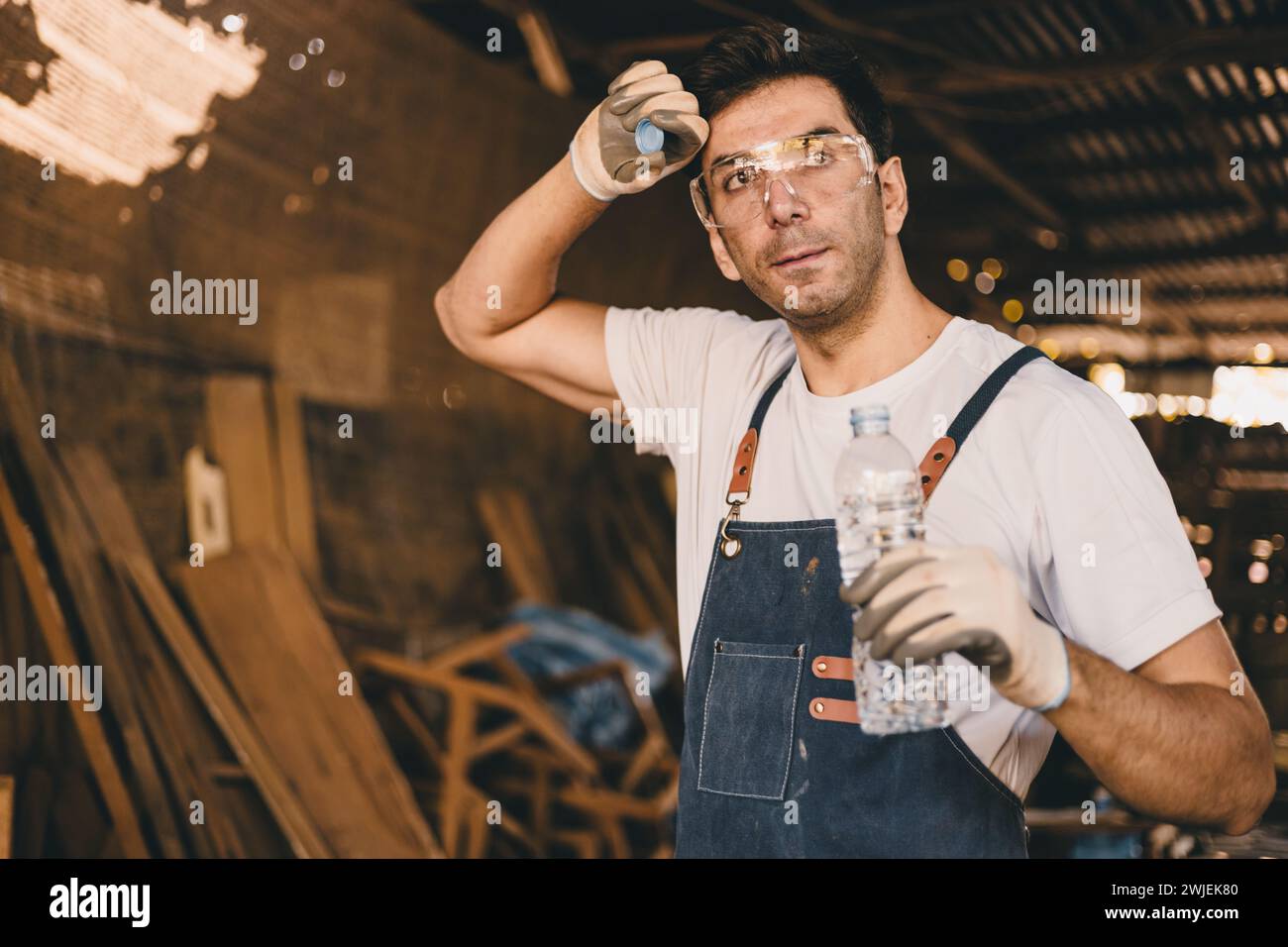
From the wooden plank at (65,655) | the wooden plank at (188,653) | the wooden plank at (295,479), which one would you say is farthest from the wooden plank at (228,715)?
the wooden plank at (295,479)

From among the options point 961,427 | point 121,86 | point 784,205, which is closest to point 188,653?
point 121,86

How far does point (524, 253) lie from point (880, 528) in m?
1.00

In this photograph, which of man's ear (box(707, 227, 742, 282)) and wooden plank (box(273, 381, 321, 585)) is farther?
wooden plank (box(273, 381, 321, 585))

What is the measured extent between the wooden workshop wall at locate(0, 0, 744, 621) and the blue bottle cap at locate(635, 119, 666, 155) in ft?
6.79

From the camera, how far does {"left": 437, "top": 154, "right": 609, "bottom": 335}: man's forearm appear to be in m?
2.36

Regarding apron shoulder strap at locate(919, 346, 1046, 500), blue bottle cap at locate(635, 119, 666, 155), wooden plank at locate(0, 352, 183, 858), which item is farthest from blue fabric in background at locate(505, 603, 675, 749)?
apron shoulder strap at locate(919, 346, 1046, 500)

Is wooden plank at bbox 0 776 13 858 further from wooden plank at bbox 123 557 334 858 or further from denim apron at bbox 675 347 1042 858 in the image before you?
denim apron at bbox 675 347 1042 858

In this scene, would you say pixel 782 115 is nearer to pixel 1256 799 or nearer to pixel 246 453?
pixel 1256 799

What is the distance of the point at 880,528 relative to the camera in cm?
172

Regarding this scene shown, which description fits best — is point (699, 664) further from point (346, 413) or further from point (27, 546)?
point (346, 413)

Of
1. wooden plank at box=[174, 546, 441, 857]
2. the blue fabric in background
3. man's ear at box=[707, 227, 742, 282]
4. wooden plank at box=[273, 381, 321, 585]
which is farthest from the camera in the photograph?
the blue fabric in background

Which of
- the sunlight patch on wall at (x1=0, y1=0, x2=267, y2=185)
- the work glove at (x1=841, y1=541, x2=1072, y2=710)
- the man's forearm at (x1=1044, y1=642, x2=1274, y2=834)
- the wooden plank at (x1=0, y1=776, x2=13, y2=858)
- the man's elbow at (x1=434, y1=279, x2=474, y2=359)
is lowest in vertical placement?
the wooden plank at (x1=0, y1=776, x2=13, y2=858)

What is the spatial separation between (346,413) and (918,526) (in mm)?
3086

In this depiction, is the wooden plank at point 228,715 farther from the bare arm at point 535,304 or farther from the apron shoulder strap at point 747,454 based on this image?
the apron shoulder strap at point 747,454
